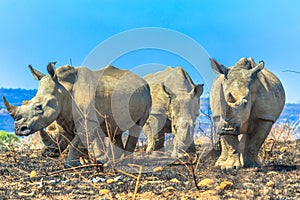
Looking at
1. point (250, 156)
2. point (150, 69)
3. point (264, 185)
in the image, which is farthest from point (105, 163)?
point (150, 69)

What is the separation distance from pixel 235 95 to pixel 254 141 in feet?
3.64

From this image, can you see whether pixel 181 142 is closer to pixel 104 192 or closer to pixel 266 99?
pixel 266 99

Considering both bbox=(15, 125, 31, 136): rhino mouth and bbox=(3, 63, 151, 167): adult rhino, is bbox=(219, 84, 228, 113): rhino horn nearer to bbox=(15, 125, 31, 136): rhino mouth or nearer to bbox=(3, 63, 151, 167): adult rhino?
bbox=(3, 63, 151, 167): adult rhino

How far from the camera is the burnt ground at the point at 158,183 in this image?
561 centimetres

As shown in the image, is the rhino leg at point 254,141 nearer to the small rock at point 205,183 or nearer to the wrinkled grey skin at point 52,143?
the small rock at point 205,183

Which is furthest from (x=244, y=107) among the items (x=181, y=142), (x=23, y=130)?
(x=23, y=130)

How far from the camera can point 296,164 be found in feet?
26.5

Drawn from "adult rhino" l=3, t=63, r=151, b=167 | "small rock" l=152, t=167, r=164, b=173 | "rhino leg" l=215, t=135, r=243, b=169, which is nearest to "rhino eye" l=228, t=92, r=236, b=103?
"rhino leg" l=215, t=135, r=243, b=169

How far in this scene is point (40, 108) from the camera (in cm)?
742

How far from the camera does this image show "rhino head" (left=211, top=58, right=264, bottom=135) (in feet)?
22.2

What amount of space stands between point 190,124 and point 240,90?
2068 millimetres

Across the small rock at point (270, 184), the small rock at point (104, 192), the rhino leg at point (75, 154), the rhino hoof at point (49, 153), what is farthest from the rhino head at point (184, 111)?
the small rock at point (104, 192)

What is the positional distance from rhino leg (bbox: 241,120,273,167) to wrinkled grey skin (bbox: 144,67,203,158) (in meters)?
1.32

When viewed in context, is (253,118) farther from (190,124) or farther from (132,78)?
(132,78)
